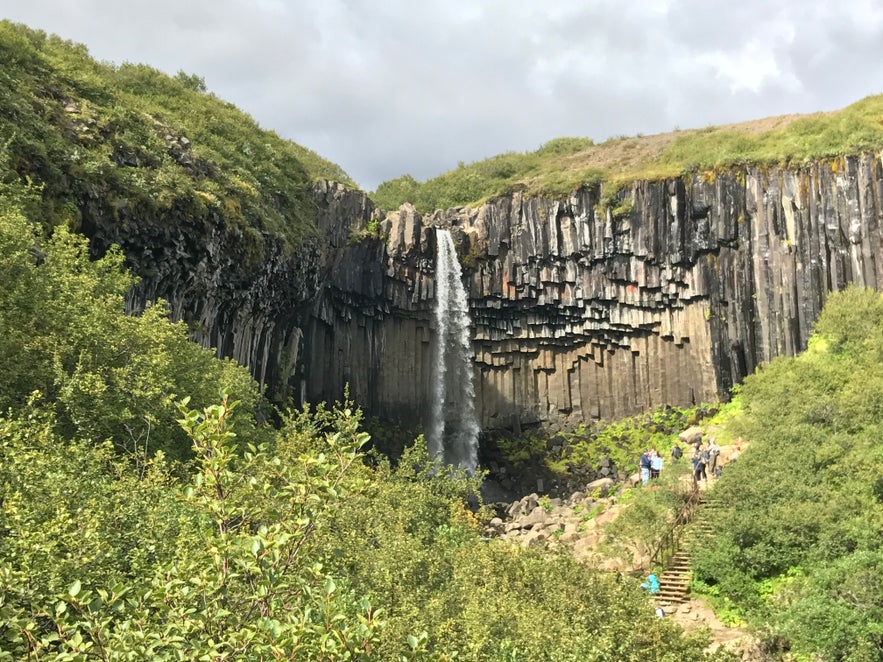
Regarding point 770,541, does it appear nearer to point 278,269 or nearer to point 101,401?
point 101,401

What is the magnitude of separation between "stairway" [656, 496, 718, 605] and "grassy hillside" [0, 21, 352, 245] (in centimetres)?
1939

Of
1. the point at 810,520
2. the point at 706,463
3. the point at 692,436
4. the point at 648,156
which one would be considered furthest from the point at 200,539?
the point at 648,156

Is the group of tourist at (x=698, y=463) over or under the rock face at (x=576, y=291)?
under

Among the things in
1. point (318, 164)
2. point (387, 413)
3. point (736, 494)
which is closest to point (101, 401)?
point (736, 494)

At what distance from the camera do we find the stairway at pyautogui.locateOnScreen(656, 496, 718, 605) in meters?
18.3

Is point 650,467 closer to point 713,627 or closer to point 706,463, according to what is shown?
point 706,463

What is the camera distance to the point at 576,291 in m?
40.1

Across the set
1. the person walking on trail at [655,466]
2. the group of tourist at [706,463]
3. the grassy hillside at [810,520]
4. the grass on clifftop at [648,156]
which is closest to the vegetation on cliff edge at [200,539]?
the grassy hillside at [810,520]

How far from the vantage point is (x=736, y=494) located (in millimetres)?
20047

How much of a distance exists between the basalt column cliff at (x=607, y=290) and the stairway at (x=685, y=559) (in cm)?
1624

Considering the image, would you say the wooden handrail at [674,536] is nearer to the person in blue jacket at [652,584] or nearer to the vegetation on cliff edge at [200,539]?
the person in blue jacket at [652,584]

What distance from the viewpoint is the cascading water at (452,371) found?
41.3 meters

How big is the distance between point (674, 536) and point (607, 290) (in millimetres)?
20346

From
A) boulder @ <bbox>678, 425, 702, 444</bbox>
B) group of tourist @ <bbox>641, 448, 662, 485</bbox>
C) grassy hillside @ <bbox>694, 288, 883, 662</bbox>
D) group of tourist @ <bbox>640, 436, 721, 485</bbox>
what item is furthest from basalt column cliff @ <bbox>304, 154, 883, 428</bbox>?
group of tourist @ <bbox>641, 448, 662, 485</bbox>
